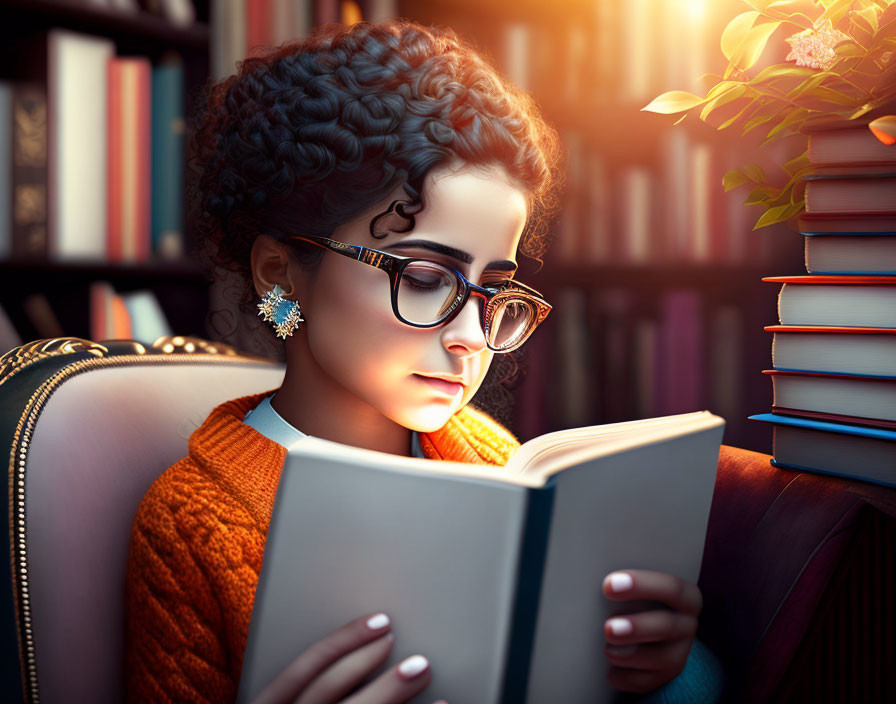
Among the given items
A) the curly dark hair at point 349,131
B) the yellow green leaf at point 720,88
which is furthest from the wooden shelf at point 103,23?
the yellow green leaf at point 720,88

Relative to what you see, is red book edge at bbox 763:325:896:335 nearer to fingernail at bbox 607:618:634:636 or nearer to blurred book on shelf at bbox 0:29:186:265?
fingernail at bbox 607:618:634:636

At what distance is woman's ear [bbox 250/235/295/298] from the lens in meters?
0.76

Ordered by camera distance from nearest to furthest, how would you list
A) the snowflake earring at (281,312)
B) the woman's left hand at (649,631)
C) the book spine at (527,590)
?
the book spine at (527,590) < the woman's left hand at (649,631) < the snowflake earring at (281,312)

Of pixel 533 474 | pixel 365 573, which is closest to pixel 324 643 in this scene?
pixel 365 573

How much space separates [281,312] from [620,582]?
426 mm

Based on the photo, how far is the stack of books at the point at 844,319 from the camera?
0.70 meters

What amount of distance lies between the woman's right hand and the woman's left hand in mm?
153

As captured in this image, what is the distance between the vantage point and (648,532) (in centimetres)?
56

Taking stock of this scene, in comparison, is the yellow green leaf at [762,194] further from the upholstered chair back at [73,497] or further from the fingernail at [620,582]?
the upholstered chair back at [73,497]

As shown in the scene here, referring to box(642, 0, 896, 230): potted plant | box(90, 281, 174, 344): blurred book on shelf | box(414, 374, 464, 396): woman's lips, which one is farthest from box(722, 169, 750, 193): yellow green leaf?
box(90, 281, 174, 344): blurred book on shelf

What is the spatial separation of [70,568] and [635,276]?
1474 millimetres

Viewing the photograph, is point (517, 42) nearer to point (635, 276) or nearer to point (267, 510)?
point (635, 276)

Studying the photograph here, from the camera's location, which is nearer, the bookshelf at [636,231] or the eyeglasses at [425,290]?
the eyeglasses at [425,290]

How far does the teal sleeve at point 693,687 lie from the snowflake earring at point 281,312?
0.47 metres
